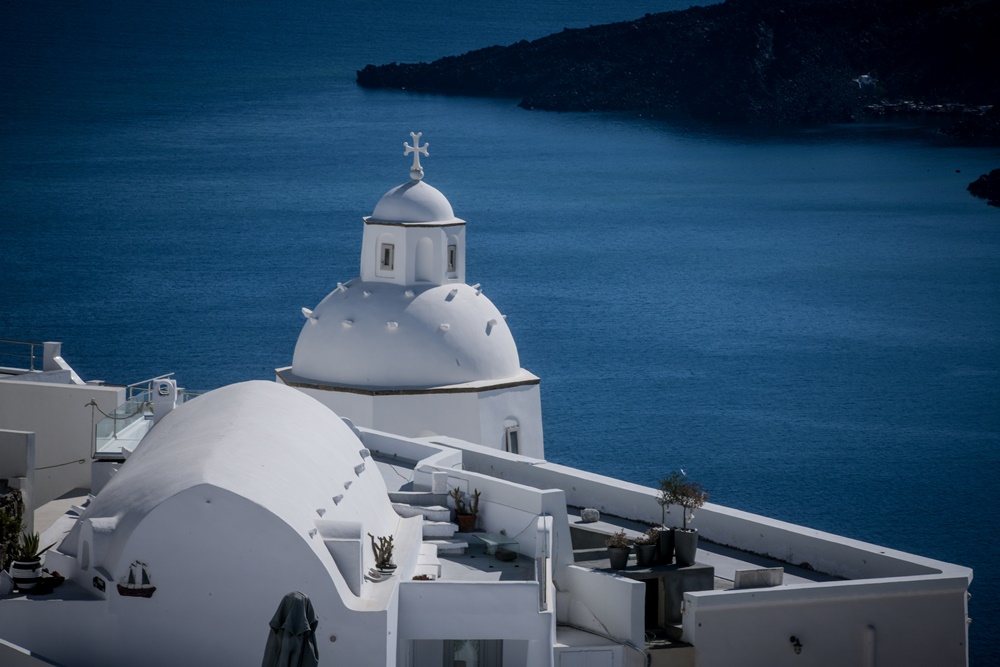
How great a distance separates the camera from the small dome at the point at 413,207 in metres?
39.1

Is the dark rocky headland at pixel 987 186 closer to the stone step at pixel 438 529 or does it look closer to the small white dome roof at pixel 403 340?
the small white dome roof at pixel 403 340

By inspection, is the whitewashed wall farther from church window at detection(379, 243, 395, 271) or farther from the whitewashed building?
church window at detection(379, 243, 395, 271)

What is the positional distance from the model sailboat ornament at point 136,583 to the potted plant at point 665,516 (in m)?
10.2

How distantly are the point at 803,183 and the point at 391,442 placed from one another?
113 metres

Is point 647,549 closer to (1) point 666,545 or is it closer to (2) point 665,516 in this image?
(1) point 666,545

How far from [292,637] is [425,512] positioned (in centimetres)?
1084

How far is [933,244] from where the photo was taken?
125 meters

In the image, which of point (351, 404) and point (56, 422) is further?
point (351, 404)

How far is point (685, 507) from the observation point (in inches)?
1094

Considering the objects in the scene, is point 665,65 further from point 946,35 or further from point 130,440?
point 130,440

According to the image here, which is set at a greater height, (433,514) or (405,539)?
(405,539)

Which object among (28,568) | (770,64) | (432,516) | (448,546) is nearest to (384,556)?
(448,546)

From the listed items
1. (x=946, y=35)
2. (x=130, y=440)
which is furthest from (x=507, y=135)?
(x=130, y=440)

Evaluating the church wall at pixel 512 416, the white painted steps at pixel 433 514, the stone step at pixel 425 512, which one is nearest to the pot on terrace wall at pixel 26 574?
the white painted steps at pixel 433 514
